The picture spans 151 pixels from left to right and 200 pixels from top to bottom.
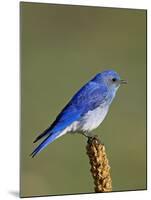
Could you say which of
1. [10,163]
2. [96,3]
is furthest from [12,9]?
[10,163]

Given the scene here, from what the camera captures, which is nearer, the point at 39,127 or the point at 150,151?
the point at 39,127

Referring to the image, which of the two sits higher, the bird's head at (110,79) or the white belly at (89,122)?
the bird's head at (110,79)

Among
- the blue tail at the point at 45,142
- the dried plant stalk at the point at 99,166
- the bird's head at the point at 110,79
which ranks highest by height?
the bird's head at the point at 110,79

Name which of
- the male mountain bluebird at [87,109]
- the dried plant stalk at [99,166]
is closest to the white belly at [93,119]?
the male mountain bluebird at [87,109]

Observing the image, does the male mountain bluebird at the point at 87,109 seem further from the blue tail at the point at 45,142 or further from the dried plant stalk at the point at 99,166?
the dried plant stalk at the point at 99,166

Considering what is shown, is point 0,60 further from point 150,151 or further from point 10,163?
point 150,151

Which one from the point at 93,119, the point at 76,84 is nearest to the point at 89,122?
the point at 93,119
